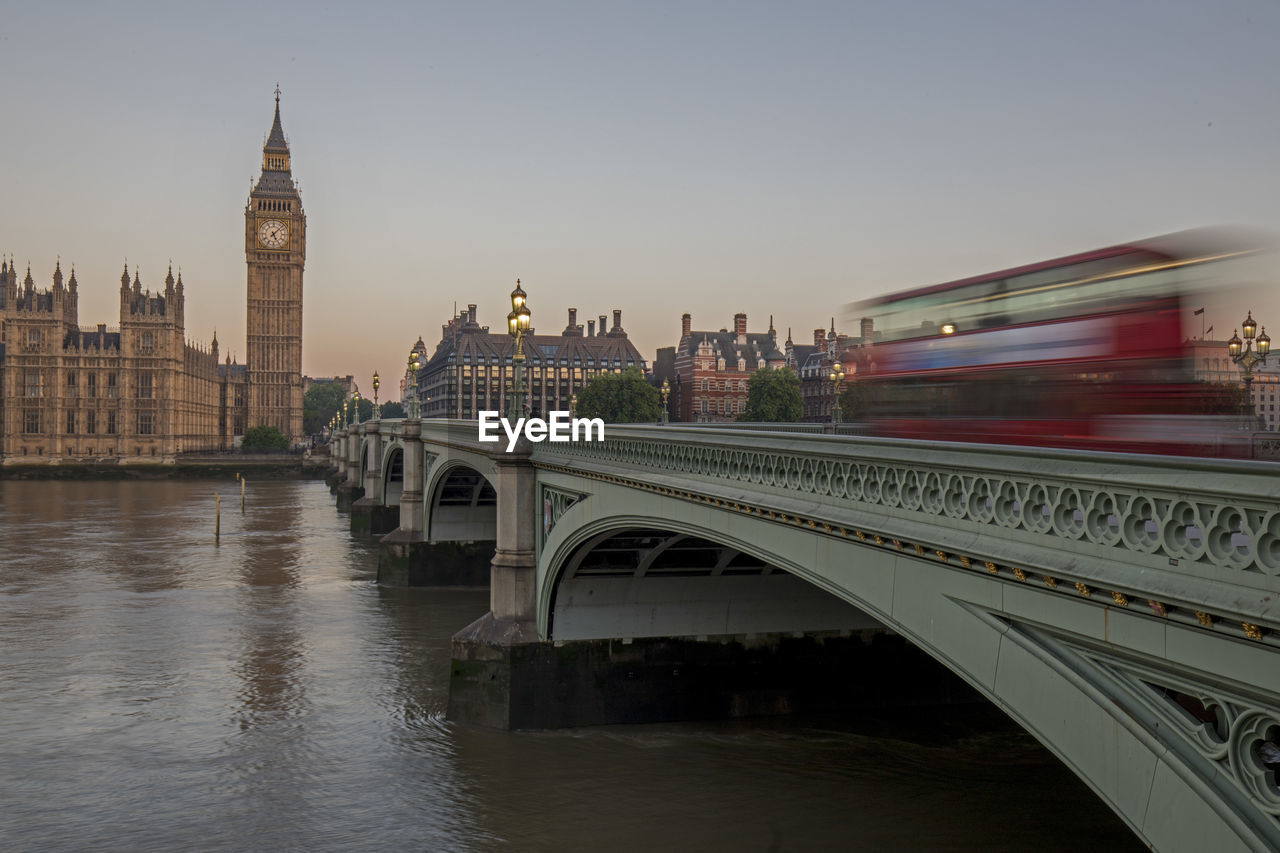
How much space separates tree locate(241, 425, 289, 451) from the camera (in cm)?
13688

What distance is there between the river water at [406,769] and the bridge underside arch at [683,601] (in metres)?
1.89

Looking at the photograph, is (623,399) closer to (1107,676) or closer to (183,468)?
(183,468)

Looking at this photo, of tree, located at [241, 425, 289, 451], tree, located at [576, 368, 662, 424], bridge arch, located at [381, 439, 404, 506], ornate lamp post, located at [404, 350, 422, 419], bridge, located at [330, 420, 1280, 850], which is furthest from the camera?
tree, located at [241, 425, 289, 451]

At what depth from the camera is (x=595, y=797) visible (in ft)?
57.4

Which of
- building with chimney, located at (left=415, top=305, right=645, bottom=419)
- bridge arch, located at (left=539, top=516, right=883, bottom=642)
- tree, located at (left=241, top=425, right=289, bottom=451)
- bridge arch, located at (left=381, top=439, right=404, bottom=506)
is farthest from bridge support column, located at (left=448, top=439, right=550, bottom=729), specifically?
building with chimney, located at (left=415, top=305, right=645, bottom=419)

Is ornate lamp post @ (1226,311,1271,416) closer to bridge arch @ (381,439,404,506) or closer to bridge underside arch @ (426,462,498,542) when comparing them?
bridge underside arch @ (426,462,498,542)

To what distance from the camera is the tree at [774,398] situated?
97.9m

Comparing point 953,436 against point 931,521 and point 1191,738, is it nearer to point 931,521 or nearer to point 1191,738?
point 931,521

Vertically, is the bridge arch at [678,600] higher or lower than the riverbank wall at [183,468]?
higher

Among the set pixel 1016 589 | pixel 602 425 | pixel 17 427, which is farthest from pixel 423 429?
pixel 17 427

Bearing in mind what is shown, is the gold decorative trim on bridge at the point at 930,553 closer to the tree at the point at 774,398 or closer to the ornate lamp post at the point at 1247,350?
the ornate lamp post at the point at 1247,350

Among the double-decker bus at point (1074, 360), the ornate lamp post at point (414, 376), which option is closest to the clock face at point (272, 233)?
the ornate lamp post at point (414, 376)

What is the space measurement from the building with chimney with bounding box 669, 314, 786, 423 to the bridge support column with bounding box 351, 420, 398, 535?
58.8 metres

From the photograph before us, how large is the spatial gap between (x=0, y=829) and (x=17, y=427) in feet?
400
